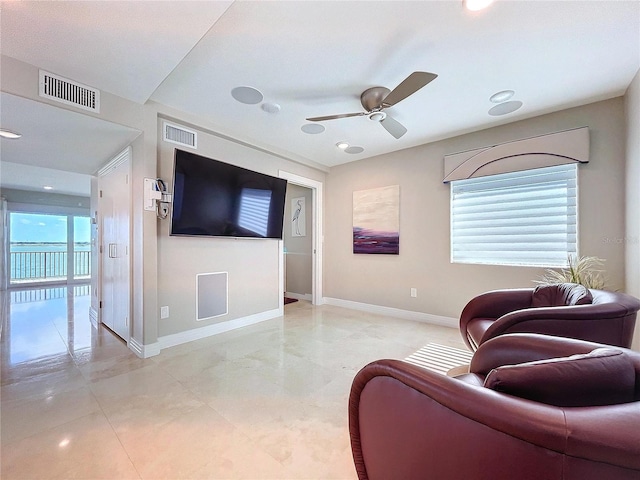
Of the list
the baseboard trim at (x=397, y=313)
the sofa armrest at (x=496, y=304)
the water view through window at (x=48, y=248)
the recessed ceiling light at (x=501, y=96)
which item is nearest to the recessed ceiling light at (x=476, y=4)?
the recessed ceiling light at (x=501, y=96)

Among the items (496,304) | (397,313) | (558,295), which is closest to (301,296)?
(397,313)

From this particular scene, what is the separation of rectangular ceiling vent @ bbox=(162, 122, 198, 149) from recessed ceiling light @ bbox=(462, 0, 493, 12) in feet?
8.97

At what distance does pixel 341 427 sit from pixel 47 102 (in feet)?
10.2

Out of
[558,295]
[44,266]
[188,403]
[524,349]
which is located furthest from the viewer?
[44,266]

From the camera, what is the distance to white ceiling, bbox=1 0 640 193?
1587 mm

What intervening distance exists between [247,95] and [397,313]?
11.3 ft

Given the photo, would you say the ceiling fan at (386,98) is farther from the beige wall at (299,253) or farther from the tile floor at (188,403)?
the beige wall at (299,253)

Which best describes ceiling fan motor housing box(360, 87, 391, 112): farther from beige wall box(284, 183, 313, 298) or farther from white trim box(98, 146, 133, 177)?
beige wall box(284, 183, 313, 298)

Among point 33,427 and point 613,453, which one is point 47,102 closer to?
point 33,427

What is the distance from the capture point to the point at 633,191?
2277 millimetres

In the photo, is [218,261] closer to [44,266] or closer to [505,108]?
[505,108]

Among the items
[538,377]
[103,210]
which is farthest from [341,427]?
[103,210]

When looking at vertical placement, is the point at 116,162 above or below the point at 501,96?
below

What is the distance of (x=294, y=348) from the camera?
2.83 m
